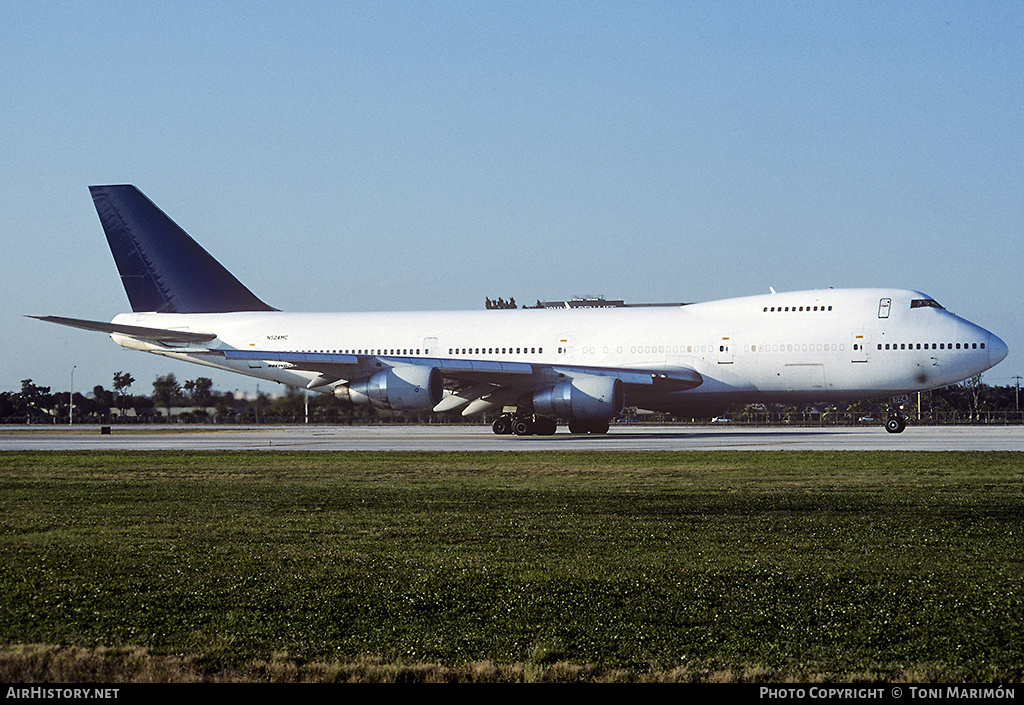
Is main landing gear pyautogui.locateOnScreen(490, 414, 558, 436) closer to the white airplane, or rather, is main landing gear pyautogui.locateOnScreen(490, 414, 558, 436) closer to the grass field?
the white airplane

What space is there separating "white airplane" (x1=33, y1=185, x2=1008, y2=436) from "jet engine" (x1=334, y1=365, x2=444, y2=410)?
5 cm

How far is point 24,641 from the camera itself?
5746 mm

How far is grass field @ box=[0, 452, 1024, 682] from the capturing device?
17.8 feet

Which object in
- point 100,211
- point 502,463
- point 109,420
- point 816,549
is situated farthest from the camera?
point 109,420

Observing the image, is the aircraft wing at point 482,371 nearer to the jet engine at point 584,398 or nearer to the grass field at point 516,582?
the jet engine at point 584,398

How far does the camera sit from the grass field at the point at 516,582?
17.8 feet

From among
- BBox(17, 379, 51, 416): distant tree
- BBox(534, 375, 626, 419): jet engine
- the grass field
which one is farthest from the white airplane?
BBox(17, 379, 51, 416): distant tree

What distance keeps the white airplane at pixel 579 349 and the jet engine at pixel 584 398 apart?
47mm

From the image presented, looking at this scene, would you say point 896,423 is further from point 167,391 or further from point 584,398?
point 167,391

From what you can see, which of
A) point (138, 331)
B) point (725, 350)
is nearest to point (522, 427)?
point (725, 350)
